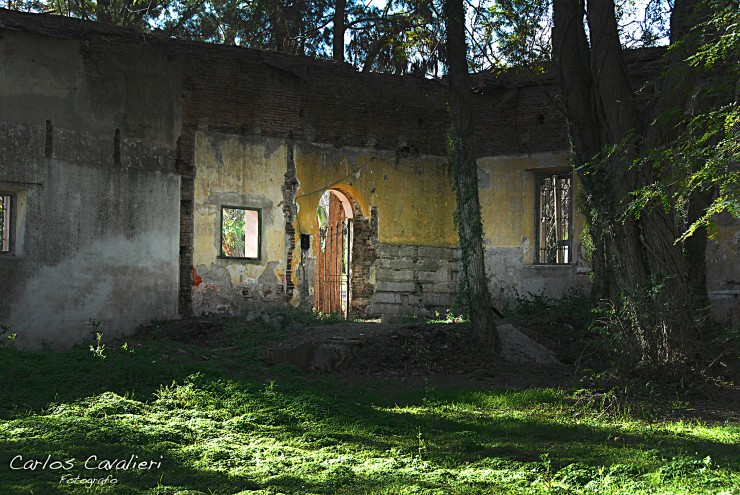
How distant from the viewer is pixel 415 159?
56.7 feet

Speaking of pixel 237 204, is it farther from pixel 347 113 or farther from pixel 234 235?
pixel 234 235

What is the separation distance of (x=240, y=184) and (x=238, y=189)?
0.33ft

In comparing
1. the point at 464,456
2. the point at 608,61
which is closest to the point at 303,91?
the point at 608,61

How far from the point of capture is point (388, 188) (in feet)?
55.6

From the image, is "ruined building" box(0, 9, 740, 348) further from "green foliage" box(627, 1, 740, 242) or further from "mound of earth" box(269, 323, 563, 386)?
"green foliage" box(627, 1, 740, 242)

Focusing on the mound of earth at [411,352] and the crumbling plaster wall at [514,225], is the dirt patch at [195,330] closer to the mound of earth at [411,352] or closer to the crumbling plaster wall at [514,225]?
the mound of earth at [411,352]

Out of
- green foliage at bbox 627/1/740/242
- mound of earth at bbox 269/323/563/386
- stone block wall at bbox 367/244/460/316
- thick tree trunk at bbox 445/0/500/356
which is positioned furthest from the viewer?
stone block wall at bbox 367/244/460/316

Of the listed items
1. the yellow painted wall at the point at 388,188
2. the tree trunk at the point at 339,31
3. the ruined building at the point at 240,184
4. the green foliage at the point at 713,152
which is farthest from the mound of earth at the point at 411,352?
the tree trunk at the point at 339,31

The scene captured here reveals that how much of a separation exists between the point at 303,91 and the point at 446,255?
4630 millimetres

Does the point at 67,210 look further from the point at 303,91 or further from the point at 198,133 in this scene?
the point at 303,91

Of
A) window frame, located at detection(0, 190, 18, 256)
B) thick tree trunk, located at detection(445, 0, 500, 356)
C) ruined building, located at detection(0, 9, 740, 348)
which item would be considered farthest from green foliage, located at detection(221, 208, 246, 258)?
thick tree trunk, located at detection(445, 0, 500, 356)

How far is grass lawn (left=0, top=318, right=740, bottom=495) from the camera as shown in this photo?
17.8ft

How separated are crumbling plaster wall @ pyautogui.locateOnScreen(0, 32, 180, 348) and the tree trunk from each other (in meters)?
6.54
